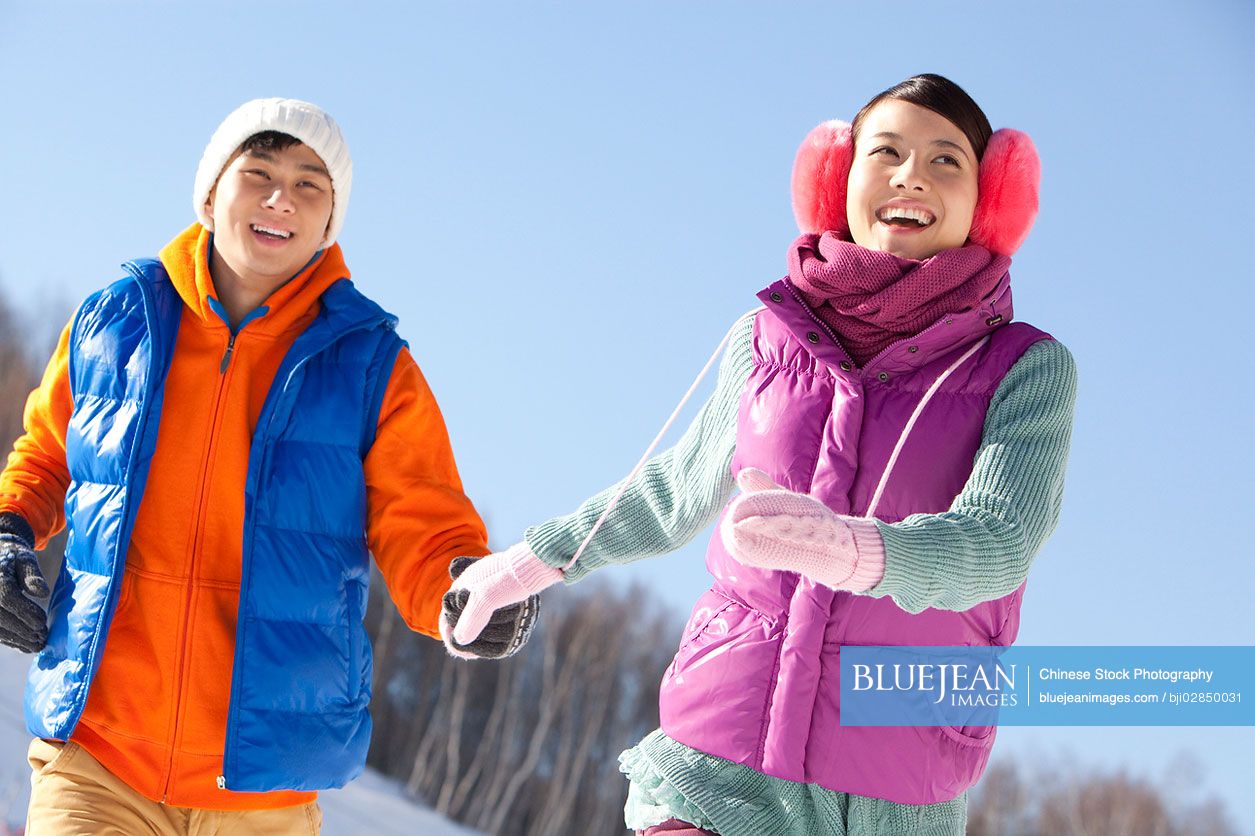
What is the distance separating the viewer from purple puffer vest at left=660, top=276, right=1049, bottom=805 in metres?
2.26

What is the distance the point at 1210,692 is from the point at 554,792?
14.3 metres

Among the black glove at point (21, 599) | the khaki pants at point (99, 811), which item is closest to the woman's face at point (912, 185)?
the khaki pants at point (99, 811)

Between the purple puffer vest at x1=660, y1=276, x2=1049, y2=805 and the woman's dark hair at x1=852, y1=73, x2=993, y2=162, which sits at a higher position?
the woman's dark hair at x1=852, y1=73, x2=993, y2=162

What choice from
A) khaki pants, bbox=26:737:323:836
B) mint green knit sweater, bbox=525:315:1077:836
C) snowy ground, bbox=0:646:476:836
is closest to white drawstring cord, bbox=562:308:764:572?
mint green knit sweater, bbox=525:315:1077:836

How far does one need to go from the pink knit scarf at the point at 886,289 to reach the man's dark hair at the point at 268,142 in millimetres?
1349

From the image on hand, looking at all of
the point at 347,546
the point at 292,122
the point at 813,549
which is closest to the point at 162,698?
the point at 347,546

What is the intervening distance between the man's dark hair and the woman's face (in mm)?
1345

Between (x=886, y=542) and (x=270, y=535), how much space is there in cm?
142

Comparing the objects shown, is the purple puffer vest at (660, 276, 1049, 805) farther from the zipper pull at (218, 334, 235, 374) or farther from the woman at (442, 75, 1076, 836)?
the zipper pull at (218, 334, 235, 374)

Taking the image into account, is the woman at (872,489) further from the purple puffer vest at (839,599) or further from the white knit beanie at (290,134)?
the white knit beanie at (290,134)

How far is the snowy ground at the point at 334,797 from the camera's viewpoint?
6125 mm

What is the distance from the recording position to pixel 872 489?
7.54ft

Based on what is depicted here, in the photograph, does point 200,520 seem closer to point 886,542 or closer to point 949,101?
point 886,542

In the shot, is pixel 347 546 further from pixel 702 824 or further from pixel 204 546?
pixel 702 824
